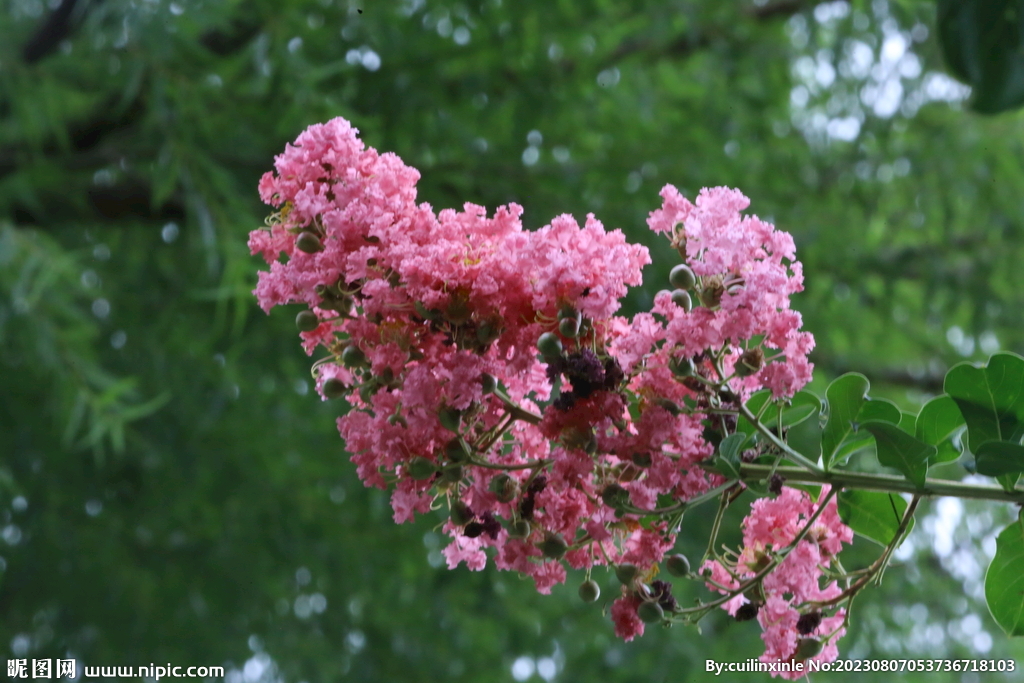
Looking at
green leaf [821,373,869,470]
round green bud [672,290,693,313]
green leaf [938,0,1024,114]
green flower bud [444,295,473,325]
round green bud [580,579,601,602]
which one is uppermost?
green leaf [938,0,1024,114]

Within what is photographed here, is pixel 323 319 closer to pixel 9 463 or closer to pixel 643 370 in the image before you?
pixel 643 370

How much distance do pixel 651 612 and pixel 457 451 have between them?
17cm

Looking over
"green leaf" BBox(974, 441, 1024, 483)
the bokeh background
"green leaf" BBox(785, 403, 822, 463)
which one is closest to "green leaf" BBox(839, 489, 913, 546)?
"green leaf" BBox(974, 441, 1024, 483)

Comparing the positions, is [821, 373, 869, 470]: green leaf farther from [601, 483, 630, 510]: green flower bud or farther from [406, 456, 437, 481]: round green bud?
[406, 456, 437, 481]: round green bud

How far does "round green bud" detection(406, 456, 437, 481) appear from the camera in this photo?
63 cm

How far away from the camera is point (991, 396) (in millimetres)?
660

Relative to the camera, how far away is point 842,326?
96.9 inches

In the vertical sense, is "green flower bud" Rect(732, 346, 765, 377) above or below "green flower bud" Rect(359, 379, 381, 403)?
above

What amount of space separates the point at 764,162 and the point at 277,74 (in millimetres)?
1134

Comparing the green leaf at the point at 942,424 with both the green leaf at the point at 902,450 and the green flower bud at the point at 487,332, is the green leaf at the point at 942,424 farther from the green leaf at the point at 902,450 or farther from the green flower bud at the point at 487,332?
the green flower bud at the point at 487,332

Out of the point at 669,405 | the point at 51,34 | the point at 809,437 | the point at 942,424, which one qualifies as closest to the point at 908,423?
the point at 942,424

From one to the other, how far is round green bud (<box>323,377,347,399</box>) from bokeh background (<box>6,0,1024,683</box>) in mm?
1179

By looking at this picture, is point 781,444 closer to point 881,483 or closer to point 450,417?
point 881,483

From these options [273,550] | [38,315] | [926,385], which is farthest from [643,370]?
[926,385]
